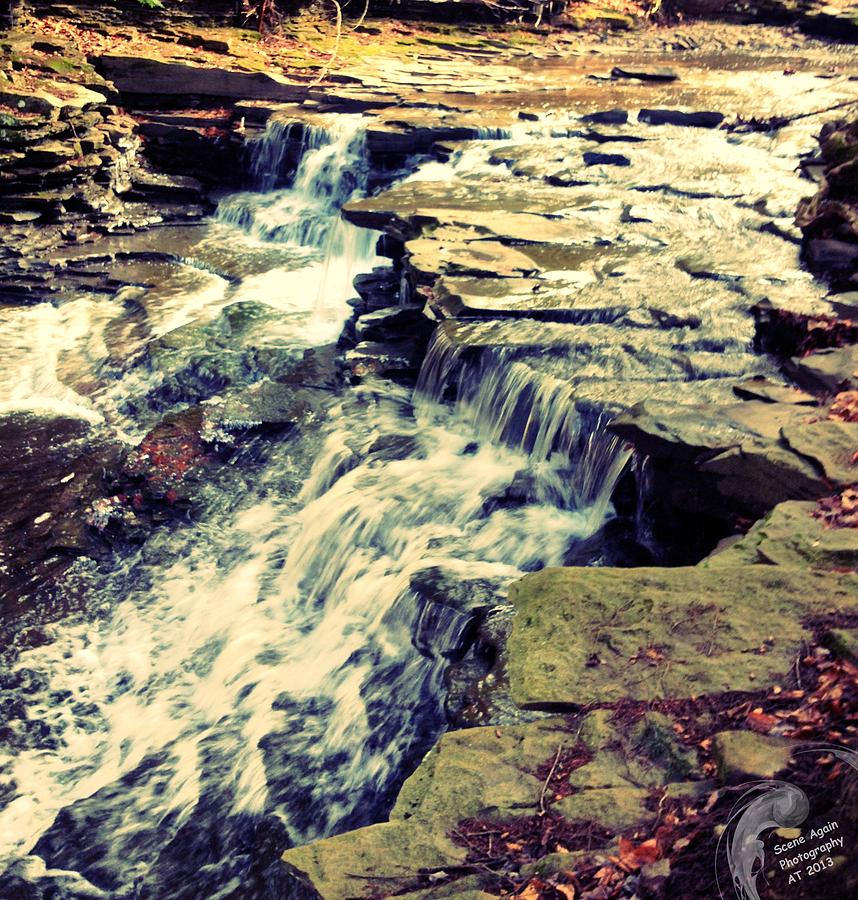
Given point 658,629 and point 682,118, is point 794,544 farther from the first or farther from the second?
point 682,118

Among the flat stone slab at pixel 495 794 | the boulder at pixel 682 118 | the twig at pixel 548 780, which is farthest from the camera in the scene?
the boulder at pixel 682 118

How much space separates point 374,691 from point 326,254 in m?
9.39

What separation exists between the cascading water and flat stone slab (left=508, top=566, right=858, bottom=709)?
169cm

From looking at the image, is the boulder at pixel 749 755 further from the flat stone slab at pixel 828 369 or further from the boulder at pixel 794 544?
the flat stone slab at pixel 828 369

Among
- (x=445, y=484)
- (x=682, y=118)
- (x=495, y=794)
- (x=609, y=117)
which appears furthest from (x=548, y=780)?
(x=682, y=118)

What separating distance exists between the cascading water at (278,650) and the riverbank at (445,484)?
3 cm

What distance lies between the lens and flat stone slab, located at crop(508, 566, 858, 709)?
381 centimetres

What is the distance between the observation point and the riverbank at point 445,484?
11.8 feet

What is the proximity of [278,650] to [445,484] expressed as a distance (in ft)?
6.67

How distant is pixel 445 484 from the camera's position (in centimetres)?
773

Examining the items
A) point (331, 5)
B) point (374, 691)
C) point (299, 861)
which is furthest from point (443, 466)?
point (331, 5)

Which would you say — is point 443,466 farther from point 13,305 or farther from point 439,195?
point 13,305

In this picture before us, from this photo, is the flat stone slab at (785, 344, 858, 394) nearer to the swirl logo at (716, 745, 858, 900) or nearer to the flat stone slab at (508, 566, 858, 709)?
the flat stone slab at (508, 566, 858, 709)

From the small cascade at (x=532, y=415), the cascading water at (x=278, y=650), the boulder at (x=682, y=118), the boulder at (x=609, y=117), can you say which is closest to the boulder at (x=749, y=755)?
the cascading water at (x=278, y=650)
